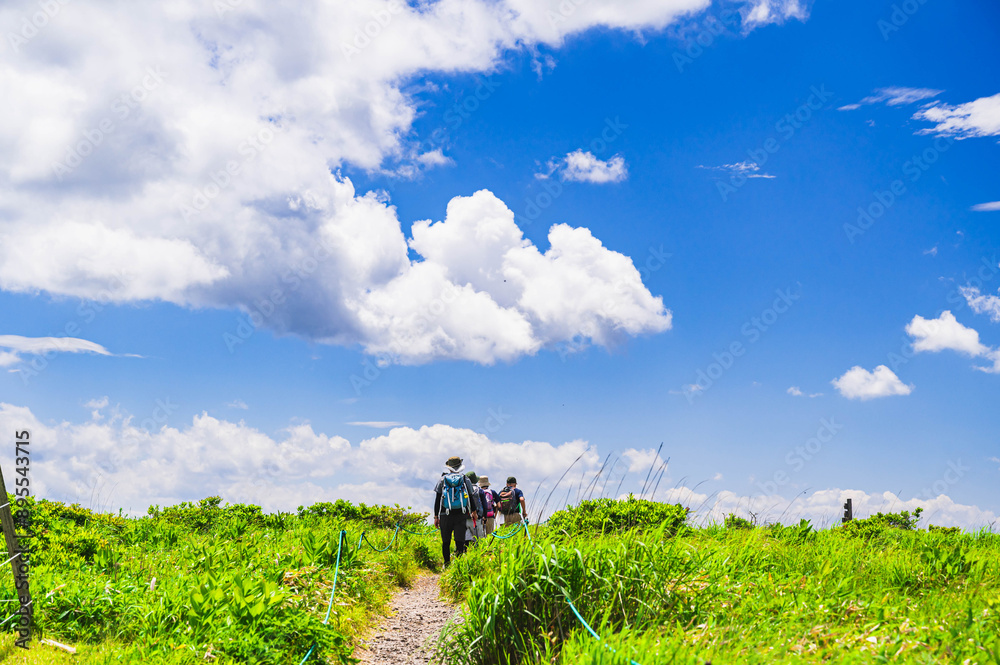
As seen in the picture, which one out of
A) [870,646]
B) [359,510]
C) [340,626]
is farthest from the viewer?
[359,510]

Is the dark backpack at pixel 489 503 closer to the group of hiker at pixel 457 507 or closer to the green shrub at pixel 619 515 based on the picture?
the group of hiker at pixel 457 507

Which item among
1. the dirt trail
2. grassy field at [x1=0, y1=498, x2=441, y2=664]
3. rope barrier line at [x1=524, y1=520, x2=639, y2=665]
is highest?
rope barrier line at [x1=524, y1=520, x2=639, y2=665]

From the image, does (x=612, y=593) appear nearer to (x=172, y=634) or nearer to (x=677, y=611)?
(x=677, y=611)

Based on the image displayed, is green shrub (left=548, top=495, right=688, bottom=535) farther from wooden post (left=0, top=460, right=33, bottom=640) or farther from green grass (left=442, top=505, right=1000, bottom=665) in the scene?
wooden post (left=0, top=460, right=33, bottom=640)

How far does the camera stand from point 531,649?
4984mm

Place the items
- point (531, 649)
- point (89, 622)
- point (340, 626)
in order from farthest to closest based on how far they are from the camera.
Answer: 1. point (340, 626)
2. point (89, 622)
3. point (531, 649)

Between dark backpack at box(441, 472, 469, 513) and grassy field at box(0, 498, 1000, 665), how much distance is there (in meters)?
2.39

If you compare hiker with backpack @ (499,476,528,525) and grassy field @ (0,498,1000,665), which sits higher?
hiker with backpack @ (499,476,528,525)


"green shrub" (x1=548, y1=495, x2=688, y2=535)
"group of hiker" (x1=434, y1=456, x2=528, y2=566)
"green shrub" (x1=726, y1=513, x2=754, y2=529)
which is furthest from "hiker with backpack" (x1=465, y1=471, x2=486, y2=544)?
"green shrub" (x1=726, y1=513, x2=754, y2=529)

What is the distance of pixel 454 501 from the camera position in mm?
11055

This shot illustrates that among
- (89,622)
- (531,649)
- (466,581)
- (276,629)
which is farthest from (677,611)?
(89,622)

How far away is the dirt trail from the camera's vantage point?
21.5ft

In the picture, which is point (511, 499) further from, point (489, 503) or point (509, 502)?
point (489, 503)

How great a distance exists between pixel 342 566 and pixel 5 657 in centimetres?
375
